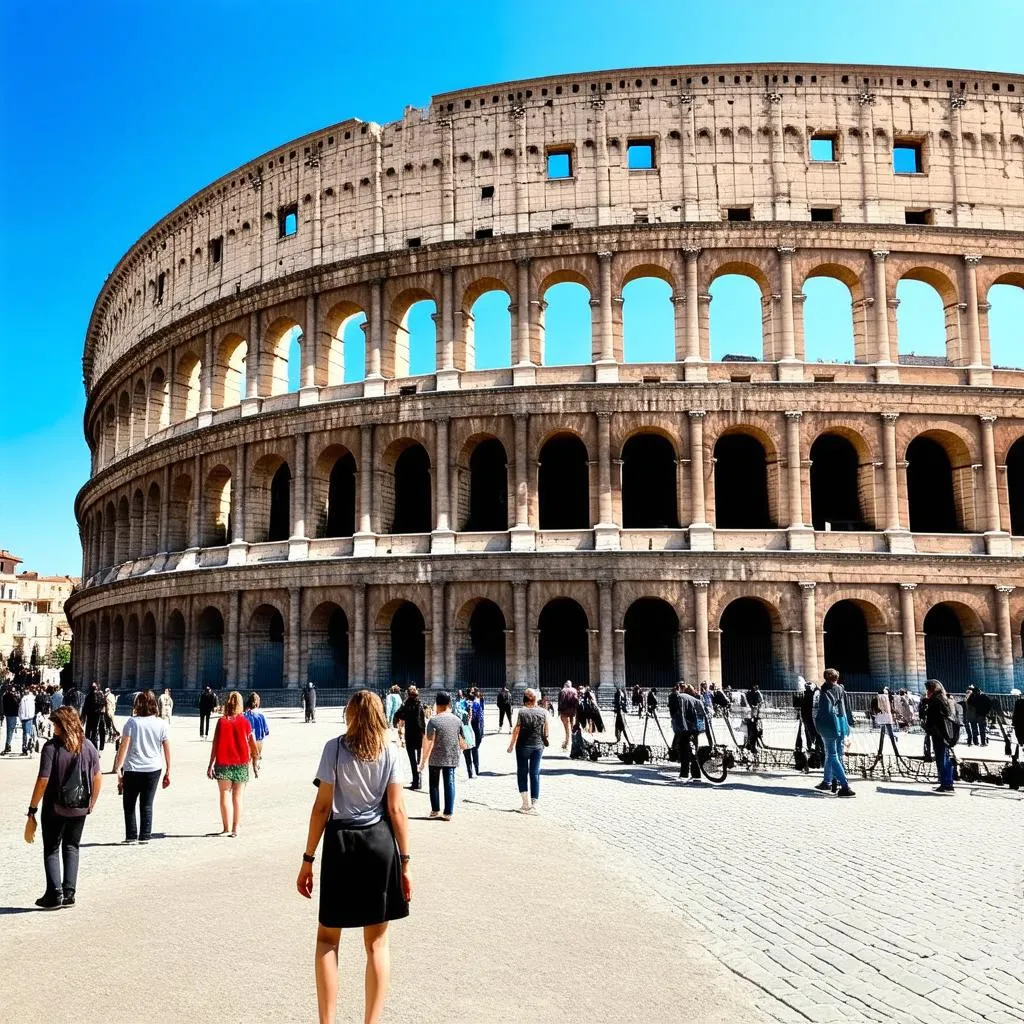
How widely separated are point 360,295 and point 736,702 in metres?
17.0

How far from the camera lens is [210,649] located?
3142cm

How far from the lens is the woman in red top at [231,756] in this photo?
29.8 feet

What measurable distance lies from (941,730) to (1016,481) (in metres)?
19.5

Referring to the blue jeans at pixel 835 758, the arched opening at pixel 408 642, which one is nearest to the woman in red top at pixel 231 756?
the blue jeans at pixel 835 758

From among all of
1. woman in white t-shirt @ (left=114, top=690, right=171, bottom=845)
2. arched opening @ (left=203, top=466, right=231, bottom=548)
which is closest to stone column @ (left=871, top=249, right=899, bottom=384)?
arched opening @ (left=203, top=466, right=231, bottom=548)

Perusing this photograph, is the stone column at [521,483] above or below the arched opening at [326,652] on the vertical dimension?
above

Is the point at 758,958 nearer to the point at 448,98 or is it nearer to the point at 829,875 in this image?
the point at 829,875

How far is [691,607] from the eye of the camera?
2545 centimetres

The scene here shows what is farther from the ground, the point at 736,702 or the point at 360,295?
the point at 360,295

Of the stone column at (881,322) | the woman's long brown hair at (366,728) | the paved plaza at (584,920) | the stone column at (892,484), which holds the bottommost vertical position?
the paved plaza at (584,920)

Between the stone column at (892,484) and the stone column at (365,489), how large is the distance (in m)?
14.8

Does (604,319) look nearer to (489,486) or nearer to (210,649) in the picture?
(489,486)

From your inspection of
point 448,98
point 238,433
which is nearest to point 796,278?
point 448,98

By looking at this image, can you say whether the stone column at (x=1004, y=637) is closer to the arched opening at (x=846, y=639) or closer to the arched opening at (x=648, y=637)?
the arched opening at (x=846, y=639)
